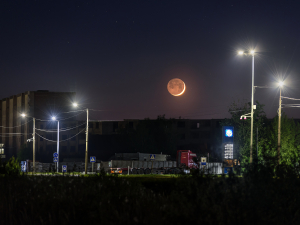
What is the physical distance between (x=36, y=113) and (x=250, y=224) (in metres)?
92.1

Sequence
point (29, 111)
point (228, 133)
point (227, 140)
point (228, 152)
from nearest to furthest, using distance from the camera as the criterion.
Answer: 1. point (228, 152)
2. point (227, 140)
3. point (228, 133)
4. point (29, 111)

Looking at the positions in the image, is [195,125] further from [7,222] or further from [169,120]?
[7,222]

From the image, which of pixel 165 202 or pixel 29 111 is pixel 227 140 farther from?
pixel 29 111

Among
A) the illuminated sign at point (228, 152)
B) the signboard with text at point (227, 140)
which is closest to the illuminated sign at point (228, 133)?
the signboard with text at point (227, 140)

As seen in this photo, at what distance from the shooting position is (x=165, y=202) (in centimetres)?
796

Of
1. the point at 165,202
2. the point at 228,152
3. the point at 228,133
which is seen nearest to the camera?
the point at 165,202

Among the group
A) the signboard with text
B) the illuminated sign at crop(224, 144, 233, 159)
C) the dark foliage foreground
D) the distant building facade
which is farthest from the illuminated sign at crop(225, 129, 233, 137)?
the distant building facade

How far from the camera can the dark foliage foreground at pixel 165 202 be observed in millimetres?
6988

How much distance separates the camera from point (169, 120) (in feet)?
310

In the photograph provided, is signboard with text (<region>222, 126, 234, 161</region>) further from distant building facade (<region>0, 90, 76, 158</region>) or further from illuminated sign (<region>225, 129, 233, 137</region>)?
distant building facade (<region>0, 90, 76, 158</region>)

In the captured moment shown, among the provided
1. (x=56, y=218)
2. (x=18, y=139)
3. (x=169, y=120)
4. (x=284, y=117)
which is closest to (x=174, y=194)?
(x=56, y=218)

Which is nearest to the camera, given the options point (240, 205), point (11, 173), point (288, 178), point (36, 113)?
point (240, 205)

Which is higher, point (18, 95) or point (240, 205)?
point (18, 95)

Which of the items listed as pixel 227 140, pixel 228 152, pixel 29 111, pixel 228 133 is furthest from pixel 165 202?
pixel 29 111
